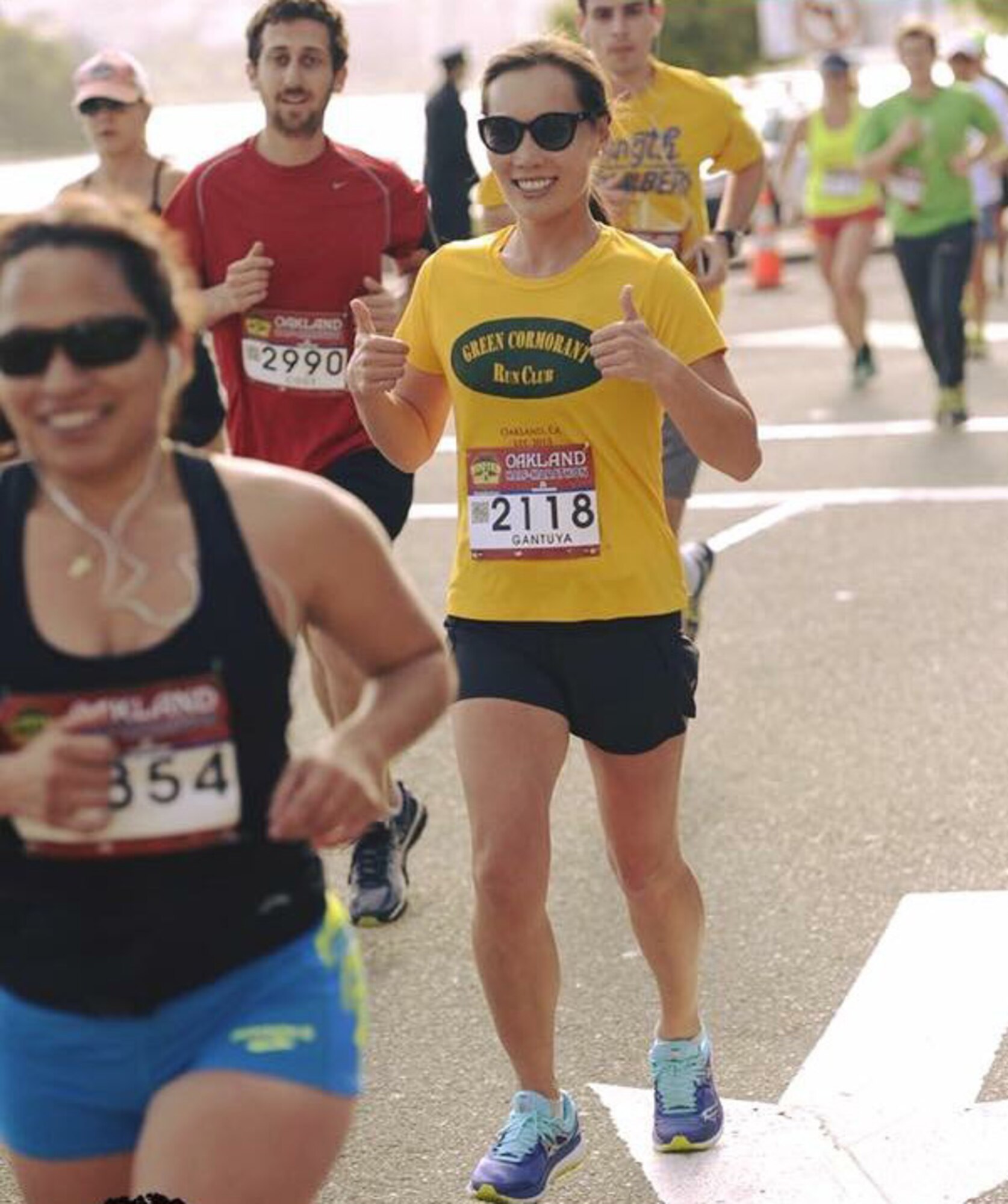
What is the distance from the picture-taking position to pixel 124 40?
8838cm

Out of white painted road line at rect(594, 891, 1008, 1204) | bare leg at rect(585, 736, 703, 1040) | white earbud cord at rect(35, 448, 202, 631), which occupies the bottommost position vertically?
white painted road line at rect(594, 891, 1008, 1204)

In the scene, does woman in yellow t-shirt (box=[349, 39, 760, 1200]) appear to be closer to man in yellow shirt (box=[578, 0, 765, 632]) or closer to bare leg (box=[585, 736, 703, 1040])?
bare leg (box=[585, 736, 703, 1040])

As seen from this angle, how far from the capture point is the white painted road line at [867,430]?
15000 mm

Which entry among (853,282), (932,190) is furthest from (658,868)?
(853,282)

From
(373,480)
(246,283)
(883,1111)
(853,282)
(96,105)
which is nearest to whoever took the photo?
(883,1111)

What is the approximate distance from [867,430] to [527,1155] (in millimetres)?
10515

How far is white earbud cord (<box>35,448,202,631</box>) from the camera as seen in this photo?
340cm

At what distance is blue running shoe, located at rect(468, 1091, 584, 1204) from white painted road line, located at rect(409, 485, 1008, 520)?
7.60 metres

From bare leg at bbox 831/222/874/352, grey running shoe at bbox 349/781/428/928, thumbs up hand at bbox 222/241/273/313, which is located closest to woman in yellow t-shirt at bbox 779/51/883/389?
bare leg at bbox 831/222/874/352

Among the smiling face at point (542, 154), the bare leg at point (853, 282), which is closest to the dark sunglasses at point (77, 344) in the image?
the smiling face at point (542, 154)

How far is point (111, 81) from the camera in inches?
347

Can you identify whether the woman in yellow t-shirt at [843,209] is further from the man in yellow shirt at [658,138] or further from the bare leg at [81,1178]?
the bare leg at [81,1178]

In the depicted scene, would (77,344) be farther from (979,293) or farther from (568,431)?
(979,293)

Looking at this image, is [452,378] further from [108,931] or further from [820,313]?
[820,313]
